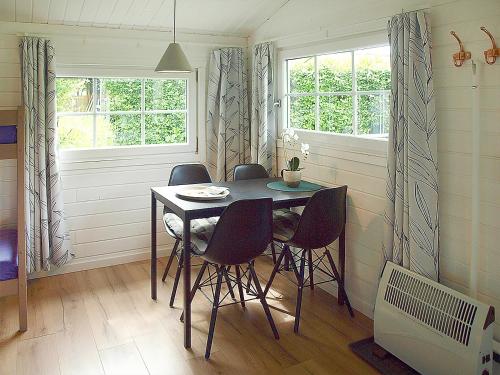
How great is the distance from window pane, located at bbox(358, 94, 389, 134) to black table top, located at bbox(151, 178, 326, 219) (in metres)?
0.59

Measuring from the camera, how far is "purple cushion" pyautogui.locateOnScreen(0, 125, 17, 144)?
9.32 feet

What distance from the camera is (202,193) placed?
10.1 feet

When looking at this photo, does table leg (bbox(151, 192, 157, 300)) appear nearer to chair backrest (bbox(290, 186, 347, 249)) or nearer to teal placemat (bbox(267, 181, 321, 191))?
teal placemat (bbox(267, 181, 321, 191))

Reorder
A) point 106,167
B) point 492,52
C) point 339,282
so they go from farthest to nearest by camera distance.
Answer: point 106,167 < point 339,282 < point 492,52

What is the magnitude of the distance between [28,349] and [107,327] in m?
0.47

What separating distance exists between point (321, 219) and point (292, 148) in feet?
3.73

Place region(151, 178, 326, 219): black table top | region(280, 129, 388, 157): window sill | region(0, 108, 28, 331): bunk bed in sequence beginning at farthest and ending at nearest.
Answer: region(280, 129, 388, 157): window sill → region(0, 108, 28, 331): bunk bed → region(151, 178, 326, 219): black table top

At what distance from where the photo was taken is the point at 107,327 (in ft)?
9.83

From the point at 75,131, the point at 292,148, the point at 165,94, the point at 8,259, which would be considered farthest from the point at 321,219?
the point at 75,131

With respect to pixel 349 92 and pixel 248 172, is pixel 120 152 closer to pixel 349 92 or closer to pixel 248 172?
pixel 248 172

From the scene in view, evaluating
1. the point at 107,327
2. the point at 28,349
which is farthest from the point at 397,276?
the point at 28,349

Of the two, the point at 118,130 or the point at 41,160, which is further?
the point at 118,130

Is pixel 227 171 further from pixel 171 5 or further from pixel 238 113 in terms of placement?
pixel 171 5

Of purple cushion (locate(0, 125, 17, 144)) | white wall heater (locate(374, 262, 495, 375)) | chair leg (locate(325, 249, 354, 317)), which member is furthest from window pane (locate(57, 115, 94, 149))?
white wall heater (locate(374, 262, 495, 375))
